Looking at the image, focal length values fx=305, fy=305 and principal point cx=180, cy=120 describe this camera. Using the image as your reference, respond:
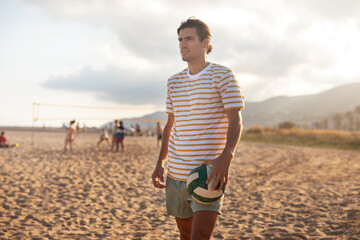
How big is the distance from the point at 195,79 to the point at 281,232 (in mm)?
3028

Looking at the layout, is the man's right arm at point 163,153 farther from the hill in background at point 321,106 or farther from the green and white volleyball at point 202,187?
the hill in background at point 321,106

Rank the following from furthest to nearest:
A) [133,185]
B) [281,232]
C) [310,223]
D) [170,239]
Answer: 1. [133,185]
2. [310,223]
3. [281,232]
4. [170,239]

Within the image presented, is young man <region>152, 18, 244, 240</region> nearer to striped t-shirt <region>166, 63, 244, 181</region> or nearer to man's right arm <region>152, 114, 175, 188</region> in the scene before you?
striped t-shirt <region>166, 63, 244, 181</region>

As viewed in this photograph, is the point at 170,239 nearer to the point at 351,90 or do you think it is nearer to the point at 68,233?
the point at 68,233

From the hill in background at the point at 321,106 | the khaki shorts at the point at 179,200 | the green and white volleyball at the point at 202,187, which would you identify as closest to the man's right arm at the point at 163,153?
the khaki shorts at the point at 179,200

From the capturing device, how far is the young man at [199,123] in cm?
174

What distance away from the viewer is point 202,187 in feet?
5.60

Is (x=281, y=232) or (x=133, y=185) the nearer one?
(x=281, y=232)

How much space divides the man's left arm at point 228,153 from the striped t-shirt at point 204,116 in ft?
0.19

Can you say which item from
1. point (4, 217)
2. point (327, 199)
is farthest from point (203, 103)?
point (327, 199)

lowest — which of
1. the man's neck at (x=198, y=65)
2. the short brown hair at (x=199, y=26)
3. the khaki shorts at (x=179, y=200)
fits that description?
the khaki shorts at (x=179, y=200)

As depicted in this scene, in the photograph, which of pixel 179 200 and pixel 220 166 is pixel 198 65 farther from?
pixel 179 200

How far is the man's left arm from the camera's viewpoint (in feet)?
5.36

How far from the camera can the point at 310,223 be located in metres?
4.43
